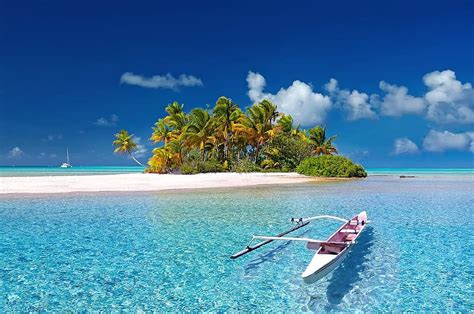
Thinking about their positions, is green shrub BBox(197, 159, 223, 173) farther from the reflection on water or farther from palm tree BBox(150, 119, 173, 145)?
the reflection on water

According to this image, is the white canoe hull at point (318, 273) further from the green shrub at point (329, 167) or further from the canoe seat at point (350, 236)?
the green shrub at point (329, 167)

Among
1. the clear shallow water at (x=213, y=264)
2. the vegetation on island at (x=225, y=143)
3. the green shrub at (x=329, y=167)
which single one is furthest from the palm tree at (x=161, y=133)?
the clear shallow water at (x=213, y=264)

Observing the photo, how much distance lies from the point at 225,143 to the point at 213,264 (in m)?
37.2

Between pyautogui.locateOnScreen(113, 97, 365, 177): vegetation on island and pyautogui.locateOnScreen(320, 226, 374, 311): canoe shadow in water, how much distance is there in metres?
32.9

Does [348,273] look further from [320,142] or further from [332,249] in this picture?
[320,142]

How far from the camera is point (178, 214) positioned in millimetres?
14609

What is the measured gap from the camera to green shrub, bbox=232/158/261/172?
144 feet

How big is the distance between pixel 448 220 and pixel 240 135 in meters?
32.3

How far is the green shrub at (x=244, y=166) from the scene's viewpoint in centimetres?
4403

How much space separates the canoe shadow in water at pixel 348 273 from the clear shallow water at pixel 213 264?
0.02 m

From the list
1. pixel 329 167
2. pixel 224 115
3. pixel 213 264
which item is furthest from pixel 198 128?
pixel 213 264

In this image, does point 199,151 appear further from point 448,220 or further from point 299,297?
point 299,297

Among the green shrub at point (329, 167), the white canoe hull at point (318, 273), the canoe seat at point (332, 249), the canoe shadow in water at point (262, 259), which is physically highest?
the green shrub at point (329, 167)

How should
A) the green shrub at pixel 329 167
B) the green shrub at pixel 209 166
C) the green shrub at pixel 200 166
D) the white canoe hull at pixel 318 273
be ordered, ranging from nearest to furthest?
the white canoe hull at pixel 318 273, the green shrub at pixel 200 166, the green shrub at pixel 209 166, the green shrub at pixel 329 167
